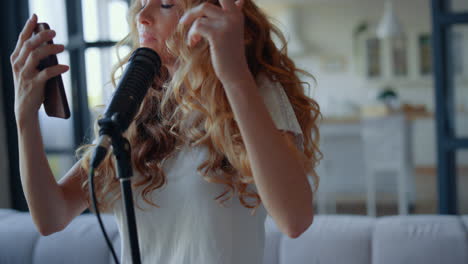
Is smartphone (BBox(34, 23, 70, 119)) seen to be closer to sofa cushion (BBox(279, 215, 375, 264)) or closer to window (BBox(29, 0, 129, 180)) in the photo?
sofa cushion (BBox(279, 215, 375, 264))

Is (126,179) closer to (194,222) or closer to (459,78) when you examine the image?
(194,222)

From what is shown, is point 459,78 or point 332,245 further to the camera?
point 459,78

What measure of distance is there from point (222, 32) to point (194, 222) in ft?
1.23

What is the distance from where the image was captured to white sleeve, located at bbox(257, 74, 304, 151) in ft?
2.37

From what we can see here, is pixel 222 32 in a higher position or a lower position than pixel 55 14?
lower

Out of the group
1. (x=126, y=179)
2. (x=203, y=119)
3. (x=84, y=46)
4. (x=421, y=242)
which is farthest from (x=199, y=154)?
(x=84, y=46)


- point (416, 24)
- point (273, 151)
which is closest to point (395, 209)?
point (416, 24)

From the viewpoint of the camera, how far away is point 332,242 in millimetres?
1175

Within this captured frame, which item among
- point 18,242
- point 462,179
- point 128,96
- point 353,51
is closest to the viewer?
point 128,96

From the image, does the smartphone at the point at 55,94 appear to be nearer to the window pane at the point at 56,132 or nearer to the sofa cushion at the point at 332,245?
the sofa cushion at the point at 332,245

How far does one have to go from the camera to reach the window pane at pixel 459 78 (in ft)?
6.01

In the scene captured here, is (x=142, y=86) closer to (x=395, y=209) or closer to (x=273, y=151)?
(x=273, y=151)

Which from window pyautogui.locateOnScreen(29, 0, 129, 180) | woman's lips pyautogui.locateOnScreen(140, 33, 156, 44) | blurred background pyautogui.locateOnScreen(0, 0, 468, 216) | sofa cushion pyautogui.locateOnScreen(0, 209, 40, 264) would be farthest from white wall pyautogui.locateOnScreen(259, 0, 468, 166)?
woman's lips pyautogui.locateOnScreen(140, 33, 156, 44)

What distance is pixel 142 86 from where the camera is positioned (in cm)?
57
